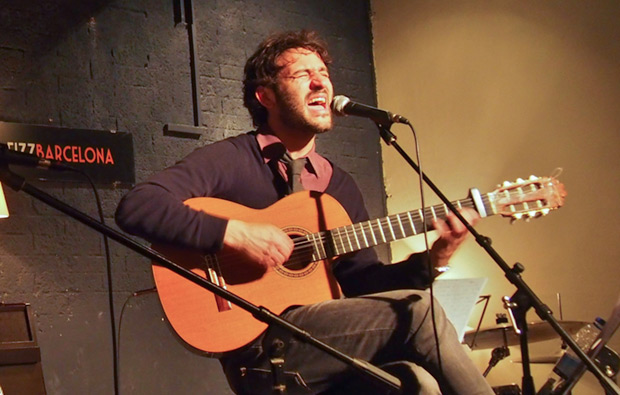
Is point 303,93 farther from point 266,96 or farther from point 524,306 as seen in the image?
point 524,306

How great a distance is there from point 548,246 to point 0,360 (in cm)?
274

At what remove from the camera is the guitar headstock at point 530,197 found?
243 cm

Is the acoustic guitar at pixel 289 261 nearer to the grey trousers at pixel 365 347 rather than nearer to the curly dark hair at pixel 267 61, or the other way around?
the grey trousers at pixel 365 347

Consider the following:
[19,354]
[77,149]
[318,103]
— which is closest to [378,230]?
[318,103]

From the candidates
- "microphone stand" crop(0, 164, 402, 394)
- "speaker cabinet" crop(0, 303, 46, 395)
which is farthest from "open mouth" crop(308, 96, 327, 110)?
"speaker cabinet" crop(0, 303, 46, 395)

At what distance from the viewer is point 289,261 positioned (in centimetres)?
230

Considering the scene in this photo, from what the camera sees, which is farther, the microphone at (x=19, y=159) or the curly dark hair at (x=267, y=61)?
the curly dark hair at (x=267, y=61)

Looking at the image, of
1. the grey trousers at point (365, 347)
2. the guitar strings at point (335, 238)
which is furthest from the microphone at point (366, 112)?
the grey trousers at point (365, 347)

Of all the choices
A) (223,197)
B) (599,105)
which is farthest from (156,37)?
(599,105)

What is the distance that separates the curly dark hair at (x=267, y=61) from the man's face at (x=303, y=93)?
3 cm

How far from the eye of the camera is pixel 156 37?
12.6 feet

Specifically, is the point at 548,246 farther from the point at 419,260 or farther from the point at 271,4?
the point at 271,4

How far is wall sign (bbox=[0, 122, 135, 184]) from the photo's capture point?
333cm

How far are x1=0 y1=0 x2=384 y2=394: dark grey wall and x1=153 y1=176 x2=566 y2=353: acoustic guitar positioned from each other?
1.39m
